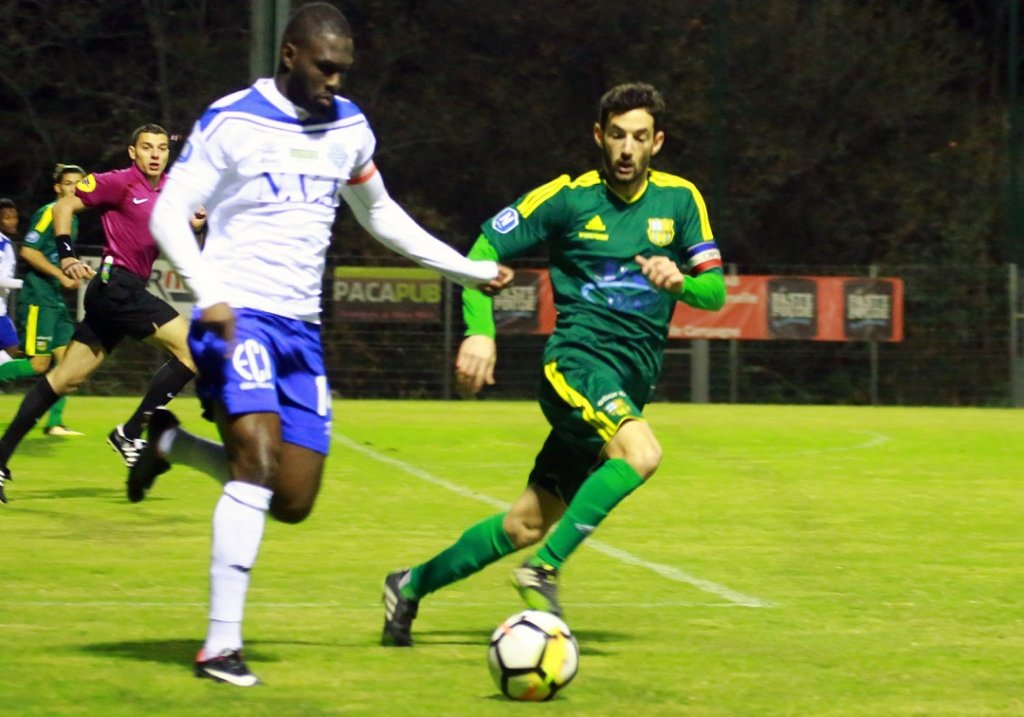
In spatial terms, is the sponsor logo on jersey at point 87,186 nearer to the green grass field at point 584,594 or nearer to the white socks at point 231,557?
the green grass field at point 584,594

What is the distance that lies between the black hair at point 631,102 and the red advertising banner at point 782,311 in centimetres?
1886

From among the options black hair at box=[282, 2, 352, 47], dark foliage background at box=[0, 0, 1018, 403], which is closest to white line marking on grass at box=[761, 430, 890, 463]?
black hair at box=[282, 2, 352, 47]

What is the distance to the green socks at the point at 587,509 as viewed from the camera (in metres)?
6.15

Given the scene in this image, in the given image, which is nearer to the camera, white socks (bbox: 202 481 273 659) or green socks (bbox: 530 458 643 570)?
Result: white socks (bbox: 202 481 273 659)

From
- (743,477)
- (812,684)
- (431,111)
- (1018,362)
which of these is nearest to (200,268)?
(812,684)

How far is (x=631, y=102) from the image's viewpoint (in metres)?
6.60

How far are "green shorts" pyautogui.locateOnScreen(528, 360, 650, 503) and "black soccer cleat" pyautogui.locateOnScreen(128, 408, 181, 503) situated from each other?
4.18ft

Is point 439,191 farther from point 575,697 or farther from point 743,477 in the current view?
point 575,697

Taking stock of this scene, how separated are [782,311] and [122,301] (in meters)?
16.4

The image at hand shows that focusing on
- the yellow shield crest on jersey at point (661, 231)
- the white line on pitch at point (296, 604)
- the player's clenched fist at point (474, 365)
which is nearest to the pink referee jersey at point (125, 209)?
the white line on pitch at point (296, 604)

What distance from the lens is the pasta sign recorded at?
85.5ft

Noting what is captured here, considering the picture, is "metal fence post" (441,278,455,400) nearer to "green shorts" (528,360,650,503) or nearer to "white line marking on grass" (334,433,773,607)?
"white line marking on grass" (334,433,773,607)

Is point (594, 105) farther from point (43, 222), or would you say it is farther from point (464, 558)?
point (464, 558)

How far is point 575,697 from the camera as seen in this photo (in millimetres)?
5664
